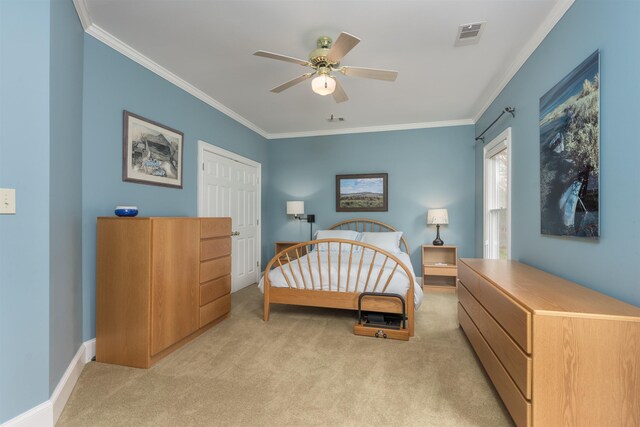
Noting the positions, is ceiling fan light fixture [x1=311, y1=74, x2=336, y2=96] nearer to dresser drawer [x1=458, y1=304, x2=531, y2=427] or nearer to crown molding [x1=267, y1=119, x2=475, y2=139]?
dresser drawer [x1=458, y1=304, x2=531, y2=427]

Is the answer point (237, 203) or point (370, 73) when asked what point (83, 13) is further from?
point (237, 203)

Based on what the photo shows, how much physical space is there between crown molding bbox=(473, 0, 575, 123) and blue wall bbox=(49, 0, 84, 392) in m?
3.07

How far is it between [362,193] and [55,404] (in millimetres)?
4089

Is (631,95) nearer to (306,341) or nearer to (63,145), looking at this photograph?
(306,341)

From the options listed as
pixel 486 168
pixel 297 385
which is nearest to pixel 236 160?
pixel 297 385

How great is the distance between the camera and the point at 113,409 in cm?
161

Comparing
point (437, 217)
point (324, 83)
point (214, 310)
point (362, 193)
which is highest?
point (324, 83)

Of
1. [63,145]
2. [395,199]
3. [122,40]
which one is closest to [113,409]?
[63,145]

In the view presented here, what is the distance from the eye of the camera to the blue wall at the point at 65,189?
5.09ft

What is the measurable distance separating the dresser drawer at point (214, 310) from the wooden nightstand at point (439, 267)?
8.99ft

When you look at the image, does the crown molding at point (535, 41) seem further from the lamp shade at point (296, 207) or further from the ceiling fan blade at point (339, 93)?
the lamp shade at point (296, 207)

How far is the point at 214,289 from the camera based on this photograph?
278 cm

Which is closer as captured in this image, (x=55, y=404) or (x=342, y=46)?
(x=55, y=404)
